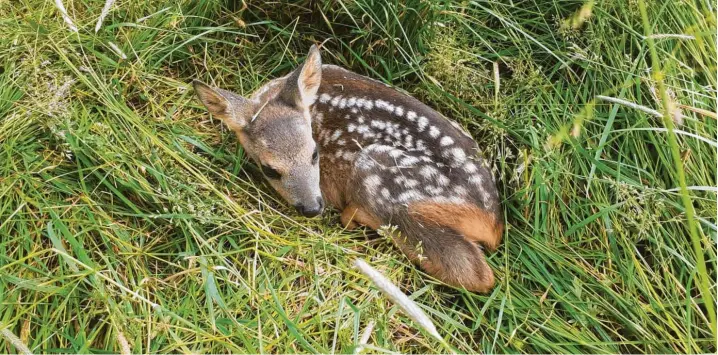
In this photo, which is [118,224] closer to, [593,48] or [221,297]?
[221,297]

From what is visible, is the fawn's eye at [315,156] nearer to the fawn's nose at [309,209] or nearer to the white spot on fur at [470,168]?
the fawn's nose at [309,209]

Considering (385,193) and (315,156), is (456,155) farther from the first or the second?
(315,156)

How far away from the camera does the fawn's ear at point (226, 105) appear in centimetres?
291

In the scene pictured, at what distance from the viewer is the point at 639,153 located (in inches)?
112

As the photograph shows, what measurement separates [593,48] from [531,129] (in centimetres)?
48

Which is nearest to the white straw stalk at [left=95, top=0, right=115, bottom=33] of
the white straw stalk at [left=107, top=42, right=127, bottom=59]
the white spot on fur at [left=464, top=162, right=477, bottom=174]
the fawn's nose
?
the white straw stalk at [left=107, top=42, right=127, bottom=59]

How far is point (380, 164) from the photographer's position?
9.95 ft

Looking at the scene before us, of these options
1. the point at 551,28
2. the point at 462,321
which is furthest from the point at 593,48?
the point at 462,321

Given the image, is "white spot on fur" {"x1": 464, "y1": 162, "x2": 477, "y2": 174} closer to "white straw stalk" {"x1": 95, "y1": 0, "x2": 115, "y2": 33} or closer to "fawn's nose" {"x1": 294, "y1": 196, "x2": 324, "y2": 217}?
"fawn's nose" {"x1": 294, "y1": 196, "x2": 324, "y2": 217}

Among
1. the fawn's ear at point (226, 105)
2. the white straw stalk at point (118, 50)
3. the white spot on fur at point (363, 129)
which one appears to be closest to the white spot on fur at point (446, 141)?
the white spot on fur at point (363, 129)

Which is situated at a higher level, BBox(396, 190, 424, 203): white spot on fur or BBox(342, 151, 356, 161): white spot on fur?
BBox(396, 190, 424, 203): white spot on fur

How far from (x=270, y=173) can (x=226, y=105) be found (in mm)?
348

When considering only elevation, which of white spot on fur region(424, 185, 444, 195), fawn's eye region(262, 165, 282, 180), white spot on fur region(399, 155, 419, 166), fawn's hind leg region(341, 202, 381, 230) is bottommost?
fawn's hind leg region(341, 202, 381, 230)

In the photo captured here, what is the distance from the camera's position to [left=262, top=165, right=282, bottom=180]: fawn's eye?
3008 mm
